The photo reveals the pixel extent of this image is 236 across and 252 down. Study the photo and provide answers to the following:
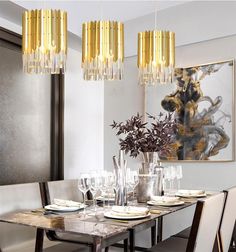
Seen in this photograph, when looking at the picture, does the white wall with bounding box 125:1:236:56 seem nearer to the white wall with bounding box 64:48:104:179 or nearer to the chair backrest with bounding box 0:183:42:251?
the white wall with bounding box 64:48:104:179

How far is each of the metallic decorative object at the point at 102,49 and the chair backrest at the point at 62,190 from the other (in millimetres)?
878

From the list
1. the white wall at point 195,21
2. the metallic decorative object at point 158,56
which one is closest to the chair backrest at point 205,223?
the metallic decorative object at point 158,56

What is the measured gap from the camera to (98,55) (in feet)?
7.80

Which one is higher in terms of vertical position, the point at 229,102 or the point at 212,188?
the point at 229,102

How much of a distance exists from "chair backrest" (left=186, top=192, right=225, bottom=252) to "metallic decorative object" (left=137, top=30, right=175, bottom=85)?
1010 mm

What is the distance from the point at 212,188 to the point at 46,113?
5.85 feet

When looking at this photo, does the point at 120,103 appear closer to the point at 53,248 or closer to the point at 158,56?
the point at 158,56

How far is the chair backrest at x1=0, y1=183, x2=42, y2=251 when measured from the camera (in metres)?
2.24

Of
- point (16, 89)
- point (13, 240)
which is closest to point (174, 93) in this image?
point (16, 89)

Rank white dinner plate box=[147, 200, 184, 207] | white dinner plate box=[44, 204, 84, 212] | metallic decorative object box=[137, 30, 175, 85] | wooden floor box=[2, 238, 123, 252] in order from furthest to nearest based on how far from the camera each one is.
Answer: metallic decorative object box=[137, 30, 175, 85]
white dinner plate box=[147, 200, 184, 207]
wooden floor box=[2, 238, 123, 252]
white dinner plate box=[44, 204, 84, 212]

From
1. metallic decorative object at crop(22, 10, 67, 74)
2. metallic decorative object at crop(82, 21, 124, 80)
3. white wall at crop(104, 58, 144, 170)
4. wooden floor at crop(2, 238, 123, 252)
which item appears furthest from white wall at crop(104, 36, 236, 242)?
metallic decorative object at crop(22, 10, 67, 74)

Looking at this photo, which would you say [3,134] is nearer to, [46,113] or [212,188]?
[46,113]

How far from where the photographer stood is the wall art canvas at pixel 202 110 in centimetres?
323

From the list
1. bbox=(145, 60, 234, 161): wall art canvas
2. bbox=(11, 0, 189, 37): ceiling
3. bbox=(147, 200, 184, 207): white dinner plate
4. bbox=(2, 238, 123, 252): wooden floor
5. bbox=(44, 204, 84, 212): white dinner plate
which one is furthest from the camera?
bbox=(11, 0, 189, 37): ceiling
